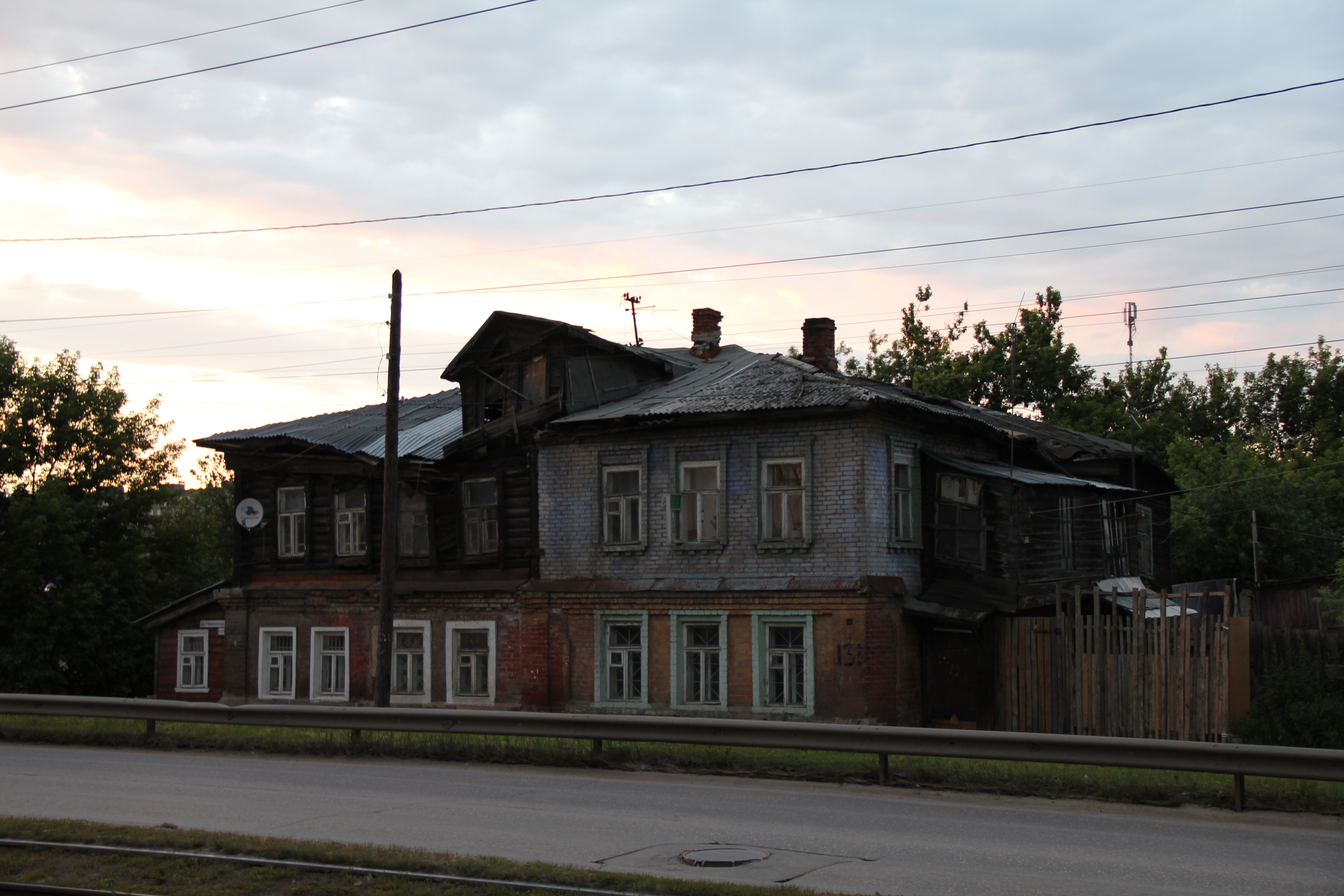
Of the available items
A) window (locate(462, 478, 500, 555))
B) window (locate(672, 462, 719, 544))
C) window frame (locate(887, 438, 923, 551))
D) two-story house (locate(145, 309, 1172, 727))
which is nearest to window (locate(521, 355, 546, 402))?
two-story house (locate(145, 309, 1172, 727))

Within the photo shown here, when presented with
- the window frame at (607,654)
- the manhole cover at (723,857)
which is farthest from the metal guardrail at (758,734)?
the window frame at (607,654)

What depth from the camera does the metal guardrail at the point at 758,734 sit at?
412 inches

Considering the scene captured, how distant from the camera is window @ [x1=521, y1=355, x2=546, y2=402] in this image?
23.9 meters

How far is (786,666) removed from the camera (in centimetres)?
2066

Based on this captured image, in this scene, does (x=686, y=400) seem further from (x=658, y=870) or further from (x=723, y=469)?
(x=658, y=870)

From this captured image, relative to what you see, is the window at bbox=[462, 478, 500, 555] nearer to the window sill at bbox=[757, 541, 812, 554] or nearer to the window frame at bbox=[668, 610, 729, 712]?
the window frame at bbox=[668, 610, 729, 712]

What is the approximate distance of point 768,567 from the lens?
68.3ft

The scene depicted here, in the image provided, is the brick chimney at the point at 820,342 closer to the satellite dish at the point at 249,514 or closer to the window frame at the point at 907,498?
the window frame at the point at 907,498

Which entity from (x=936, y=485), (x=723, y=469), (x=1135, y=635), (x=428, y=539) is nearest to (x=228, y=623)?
(x=428, y=539)

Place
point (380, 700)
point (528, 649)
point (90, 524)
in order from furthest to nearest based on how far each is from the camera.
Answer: point (90, 524), point (528, 649), point (380, 700)

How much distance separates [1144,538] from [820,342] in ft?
30.5

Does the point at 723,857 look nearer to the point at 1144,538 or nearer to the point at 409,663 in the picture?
the point at 409,663

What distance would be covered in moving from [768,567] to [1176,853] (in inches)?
480

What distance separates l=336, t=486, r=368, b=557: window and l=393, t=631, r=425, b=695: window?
2.17 meters
